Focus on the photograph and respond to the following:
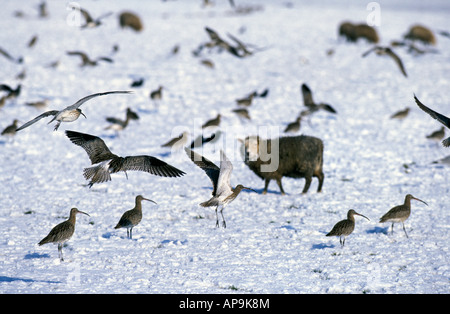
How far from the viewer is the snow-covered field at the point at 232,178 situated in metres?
7.67

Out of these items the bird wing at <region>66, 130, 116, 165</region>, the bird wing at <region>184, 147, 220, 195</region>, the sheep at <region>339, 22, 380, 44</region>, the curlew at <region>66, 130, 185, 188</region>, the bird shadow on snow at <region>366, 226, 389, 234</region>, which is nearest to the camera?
the curlew at <region>66, 130, 185, 188</region>

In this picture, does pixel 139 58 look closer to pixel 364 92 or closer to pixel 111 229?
pixel 364 92

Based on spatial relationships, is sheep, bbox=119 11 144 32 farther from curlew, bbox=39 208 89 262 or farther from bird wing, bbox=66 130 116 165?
curlew, bbox=39 208 89 262

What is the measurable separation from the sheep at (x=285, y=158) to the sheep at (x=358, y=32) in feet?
72.9

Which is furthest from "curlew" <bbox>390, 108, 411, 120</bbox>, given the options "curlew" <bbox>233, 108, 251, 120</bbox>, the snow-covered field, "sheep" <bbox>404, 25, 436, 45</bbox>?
"sheep" <bbox>404, 25, 436, 45</bbox>

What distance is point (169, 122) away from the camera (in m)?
18.6

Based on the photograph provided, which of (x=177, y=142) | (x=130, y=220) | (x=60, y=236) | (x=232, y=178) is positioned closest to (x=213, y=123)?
(x=177, y=142)

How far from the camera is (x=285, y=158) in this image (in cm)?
1245

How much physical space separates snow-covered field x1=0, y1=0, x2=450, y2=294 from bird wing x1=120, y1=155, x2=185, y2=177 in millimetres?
1201

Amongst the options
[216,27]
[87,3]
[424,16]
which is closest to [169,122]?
[216,27]

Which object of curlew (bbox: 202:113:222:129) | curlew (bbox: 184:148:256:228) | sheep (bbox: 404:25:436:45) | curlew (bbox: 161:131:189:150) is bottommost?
curlew (bbox: 184:148:256:228)

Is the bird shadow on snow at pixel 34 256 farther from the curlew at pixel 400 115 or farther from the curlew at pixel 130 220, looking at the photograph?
the curlew at pixel 400 115

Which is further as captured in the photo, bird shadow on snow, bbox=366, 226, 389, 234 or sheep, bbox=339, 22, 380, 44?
sheep, bbox=339, 22, 380, 44

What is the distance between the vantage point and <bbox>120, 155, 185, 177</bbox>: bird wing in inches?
322
